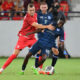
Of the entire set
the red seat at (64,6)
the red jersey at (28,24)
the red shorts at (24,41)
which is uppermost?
A: the red jersey at (28,24)

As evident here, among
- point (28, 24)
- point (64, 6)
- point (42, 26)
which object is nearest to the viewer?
point (42, 26)

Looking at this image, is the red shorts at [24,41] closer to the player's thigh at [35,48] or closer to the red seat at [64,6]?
the player's thigh at [35,48]

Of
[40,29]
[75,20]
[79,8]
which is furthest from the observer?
[79,8]

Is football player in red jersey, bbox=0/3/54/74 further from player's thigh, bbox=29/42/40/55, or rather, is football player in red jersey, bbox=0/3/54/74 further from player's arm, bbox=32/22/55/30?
player's thigh, bbox=29/42/40/55

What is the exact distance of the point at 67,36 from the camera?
20.2m

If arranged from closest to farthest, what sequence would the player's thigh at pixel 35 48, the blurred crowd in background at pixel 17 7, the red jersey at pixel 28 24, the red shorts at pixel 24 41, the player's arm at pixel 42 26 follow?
the player's arm at pixel 42 26 → the player's thigh at pixel 35 48 → the red jersey at pixel 28 24 → the red shorts at pixel 24 41 → the blurred crowd in background at pixel 17 7

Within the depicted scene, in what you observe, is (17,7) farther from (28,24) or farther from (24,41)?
(28,24)

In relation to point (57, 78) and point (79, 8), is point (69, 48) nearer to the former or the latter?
point (79, 8)

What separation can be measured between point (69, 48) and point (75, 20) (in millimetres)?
1255

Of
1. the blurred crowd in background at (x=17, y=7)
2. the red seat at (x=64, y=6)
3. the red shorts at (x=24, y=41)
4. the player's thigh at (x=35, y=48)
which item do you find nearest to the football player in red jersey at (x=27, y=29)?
the red shorts at (x=24, y=41)

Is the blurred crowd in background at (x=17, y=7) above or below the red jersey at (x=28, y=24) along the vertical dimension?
below

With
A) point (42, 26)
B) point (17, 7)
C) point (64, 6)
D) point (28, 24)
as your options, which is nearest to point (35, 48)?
point (42, 26)

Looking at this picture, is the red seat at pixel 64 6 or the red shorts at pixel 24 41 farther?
the red seat at pixel 64 6

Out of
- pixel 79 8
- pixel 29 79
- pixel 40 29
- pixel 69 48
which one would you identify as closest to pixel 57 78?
pixel 29 79
